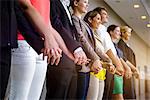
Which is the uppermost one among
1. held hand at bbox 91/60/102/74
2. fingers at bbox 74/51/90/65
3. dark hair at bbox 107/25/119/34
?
dark hair at bbox 107/25/119/34

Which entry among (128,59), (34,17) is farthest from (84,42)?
(128,59)

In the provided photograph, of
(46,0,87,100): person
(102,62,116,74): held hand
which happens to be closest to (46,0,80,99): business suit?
(46,0,87,100): person

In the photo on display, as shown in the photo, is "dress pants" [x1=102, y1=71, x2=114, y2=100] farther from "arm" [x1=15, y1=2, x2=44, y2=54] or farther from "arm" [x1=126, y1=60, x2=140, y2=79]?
"arm" [x1=15, y1=2, x2=44, y2=54]

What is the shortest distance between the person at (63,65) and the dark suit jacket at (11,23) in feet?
0.59

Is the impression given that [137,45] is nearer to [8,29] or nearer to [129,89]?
[129,89]

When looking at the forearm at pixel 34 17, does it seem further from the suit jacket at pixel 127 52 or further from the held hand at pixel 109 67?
the suit jacket at pixel 127 52

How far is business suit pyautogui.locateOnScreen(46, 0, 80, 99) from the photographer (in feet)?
3.64

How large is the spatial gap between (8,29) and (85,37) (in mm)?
558

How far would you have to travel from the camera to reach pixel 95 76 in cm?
144

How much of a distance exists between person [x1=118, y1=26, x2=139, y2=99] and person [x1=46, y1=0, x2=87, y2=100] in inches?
24.1

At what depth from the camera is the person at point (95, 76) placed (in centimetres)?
142

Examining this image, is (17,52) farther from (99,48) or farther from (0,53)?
(99,48)

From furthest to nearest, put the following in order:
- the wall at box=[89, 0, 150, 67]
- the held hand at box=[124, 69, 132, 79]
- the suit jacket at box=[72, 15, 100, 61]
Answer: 1. the held hand at box=[124, 69, 132, 79]
2. the wall at box=[89, 0, 150, 67]
3. the suit jacket at box=[72, 15, 100, 61]

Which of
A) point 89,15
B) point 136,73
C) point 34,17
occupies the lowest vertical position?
point 136,73
